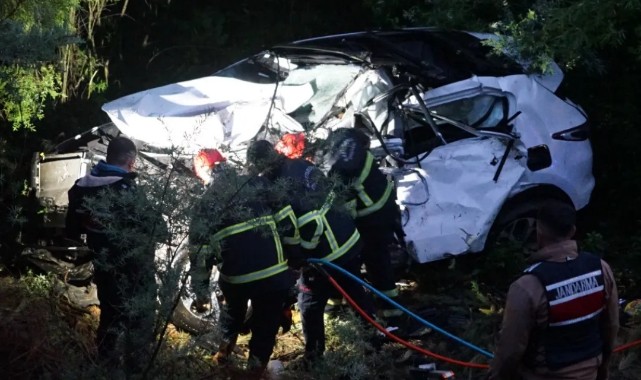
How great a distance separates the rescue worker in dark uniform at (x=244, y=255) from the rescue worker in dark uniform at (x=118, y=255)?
0.27 metres

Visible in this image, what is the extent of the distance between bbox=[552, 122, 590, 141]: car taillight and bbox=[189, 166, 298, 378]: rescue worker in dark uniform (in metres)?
3.52

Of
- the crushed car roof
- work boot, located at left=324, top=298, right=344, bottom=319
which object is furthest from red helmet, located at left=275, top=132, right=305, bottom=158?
the crushed car roof

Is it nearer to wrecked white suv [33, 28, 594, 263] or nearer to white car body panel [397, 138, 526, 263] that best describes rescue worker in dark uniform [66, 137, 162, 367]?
wrecked white suv [33, 28, 594, 263]

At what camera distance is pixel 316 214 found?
21.5 feet

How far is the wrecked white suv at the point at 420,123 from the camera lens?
827 centimetres

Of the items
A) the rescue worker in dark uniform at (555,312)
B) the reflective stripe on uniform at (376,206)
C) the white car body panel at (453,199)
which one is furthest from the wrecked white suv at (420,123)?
the rescue worker in dark uniform at (555,312)

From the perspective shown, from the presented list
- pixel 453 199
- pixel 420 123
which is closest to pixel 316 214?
pixel 453 199

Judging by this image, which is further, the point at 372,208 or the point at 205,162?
the point at 372,208

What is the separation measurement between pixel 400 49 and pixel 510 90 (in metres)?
1.10

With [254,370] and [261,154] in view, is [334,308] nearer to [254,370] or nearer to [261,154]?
[254,370]

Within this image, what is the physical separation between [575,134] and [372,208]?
8.43 feet

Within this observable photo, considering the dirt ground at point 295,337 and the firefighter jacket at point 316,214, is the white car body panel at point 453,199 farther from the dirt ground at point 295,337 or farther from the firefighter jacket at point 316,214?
the firefighter jacket at point 316,214

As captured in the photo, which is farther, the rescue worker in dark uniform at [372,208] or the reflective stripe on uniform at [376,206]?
the reflective stripe on uniform at [376,206]

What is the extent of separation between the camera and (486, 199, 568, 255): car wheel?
8.42 meters
